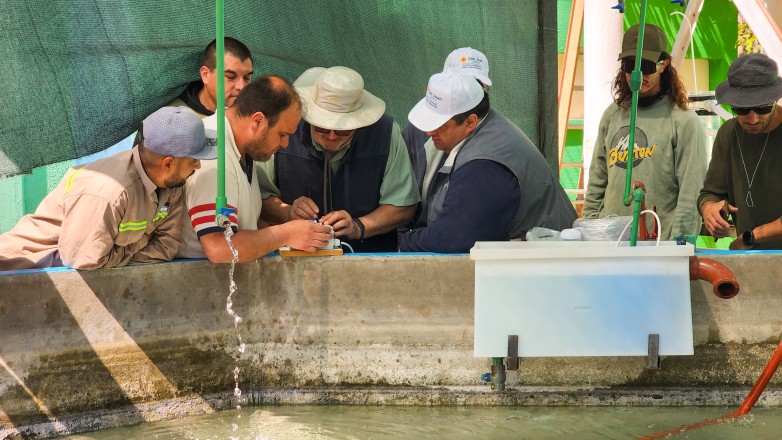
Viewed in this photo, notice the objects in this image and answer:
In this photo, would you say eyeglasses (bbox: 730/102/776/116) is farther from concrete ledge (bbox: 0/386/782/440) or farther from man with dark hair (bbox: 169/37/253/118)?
man with dark hair (bbox: 169/37/253/118)

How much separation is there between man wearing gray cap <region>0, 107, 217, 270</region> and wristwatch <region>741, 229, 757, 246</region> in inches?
105

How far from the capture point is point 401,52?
6465 millimetres

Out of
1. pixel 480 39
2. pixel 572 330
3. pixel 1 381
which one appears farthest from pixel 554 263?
pixel 480 39

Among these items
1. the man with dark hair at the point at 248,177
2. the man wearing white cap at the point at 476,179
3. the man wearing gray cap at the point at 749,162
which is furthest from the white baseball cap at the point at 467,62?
the man with dark hair at the point at 248,177

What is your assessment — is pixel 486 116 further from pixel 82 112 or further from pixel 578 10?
pixel 578 10

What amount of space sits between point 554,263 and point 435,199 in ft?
3.39

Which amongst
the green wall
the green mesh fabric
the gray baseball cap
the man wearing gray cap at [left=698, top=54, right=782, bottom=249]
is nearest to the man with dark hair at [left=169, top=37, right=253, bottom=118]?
the green mesh fabric

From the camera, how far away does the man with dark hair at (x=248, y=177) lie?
15.1 feet

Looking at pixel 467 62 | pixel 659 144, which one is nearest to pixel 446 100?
pixel 467 62

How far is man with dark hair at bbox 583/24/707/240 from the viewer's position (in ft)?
18.6

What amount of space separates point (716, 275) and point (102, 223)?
2461 millimetres

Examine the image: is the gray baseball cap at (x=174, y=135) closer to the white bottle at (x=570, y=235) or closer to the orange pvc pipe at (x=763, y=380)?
the white bottle at (x=570, y=235)

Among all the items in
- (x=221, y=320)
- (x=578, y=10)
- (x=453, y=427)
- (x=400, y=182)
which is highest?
(x=578, y=10)

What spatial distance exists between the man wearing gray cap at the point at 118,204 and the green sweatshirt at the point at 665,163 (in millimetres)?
2355
